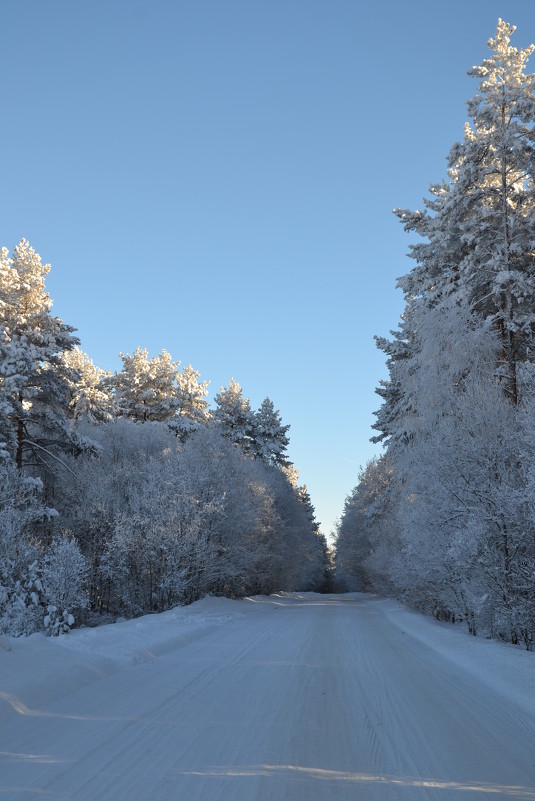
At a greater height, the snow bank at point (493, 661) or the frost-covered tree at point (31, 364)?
the frost-covered tree at point (31, 364)

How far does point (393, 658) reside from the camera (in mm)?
11438

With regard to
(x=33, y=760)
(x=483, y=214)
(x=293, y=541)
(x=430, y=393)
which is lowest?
(x=33, y=760)

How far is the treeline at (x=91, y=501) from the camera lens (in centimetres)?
1762

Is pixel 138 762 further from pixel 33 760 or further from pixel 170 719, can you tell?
pixel 170 719

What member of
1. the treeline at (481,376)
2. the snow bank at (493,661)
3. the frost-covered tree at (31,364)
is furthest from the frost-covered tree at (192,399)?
the snow bank at (493,661)

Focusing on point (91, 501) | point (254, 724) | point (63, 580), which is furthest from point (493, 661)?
point (91, 501)

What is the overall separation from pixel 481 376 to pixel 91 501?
17.5m

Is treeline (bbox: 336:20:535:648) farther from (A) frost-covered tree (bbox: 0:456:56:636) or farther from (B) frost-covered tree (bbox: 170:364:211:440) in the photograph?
(B) frost-covered tree (bbox: 170:364:211:440)

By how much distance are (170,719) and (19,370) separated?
19.9 meters

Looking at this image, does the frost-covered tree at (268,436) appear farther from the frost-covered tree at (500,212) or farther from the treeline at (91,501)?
the frost-covered tree at (500,212)

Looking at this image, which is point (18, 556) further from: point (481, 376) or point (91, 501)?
point (481, 376)

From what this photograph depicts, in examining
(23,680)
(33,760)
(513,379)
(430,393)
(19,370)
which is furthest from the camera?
(19,370)

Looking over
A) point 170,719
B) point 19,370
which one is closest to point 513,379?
point 170,719

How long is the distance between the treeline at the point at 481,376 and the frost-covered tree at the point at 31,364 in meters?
14.9
